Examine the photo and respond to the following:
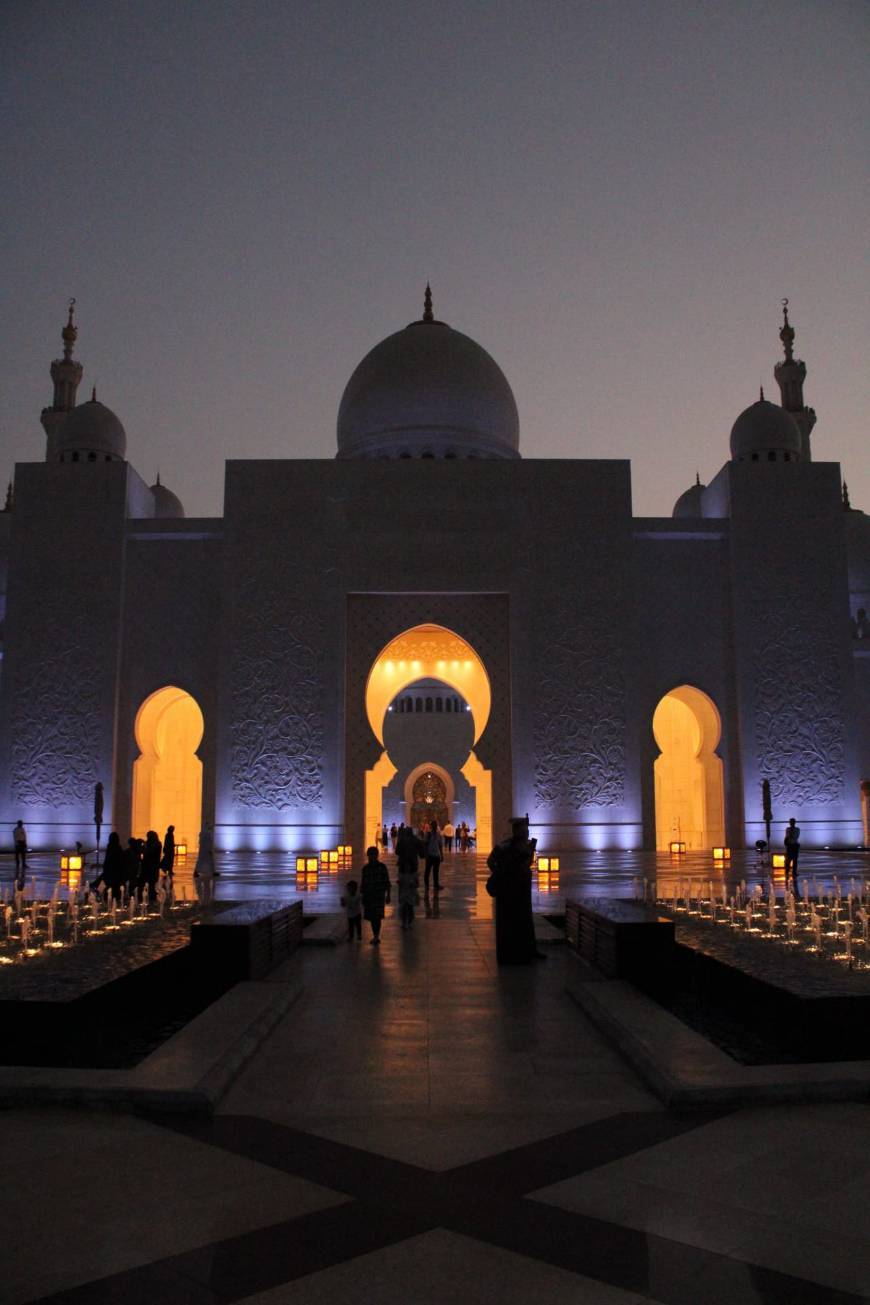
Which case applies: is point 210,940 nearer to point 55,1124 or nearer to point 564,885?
point 55,1124

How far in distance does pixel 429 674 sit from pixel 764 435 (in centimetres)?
662

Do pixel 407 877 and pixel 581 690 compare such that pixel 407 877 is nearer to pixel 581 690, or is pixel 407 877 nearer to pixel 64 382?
pixel 581 690

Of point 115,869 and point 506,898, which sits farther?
point 115,869

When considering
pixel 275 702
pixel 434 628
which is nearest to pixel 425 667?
pixel 434 628

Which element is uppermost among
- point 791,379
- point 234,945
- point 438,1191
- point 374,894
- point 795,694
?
point 791,379

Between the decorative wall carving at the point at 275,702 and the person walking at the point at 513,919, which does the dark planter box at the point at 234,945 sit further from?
the decorative wall carving at the point at 275,702

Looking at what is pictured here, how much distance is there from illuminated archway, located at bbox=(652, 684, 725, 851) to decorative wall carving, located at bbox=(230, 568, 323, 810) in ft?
16.4

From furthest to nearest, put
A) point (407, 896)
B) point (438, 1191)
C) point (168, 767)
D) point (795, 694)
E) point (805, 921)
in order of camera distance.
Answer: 1. point (168, 767)
2. point (795, 694)
3. point (407, 896)
4. point (805, 921)
5. point (438, 1191)

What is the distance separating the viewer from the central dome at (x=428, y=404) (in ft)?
54.2

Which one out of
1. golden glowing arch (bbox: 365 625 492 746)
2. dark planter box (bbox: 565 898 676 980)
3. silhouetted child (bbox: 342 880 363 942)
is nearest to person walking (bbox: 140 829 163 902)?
silhouetted child (bbox: 342 880 363 942)

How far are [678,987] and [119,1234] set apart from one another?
9.75 ft

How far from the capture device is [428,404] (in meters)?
16.5

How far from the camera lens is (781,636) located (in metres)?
14.7

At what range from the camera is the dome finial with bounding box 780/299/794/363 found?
1922 cm
